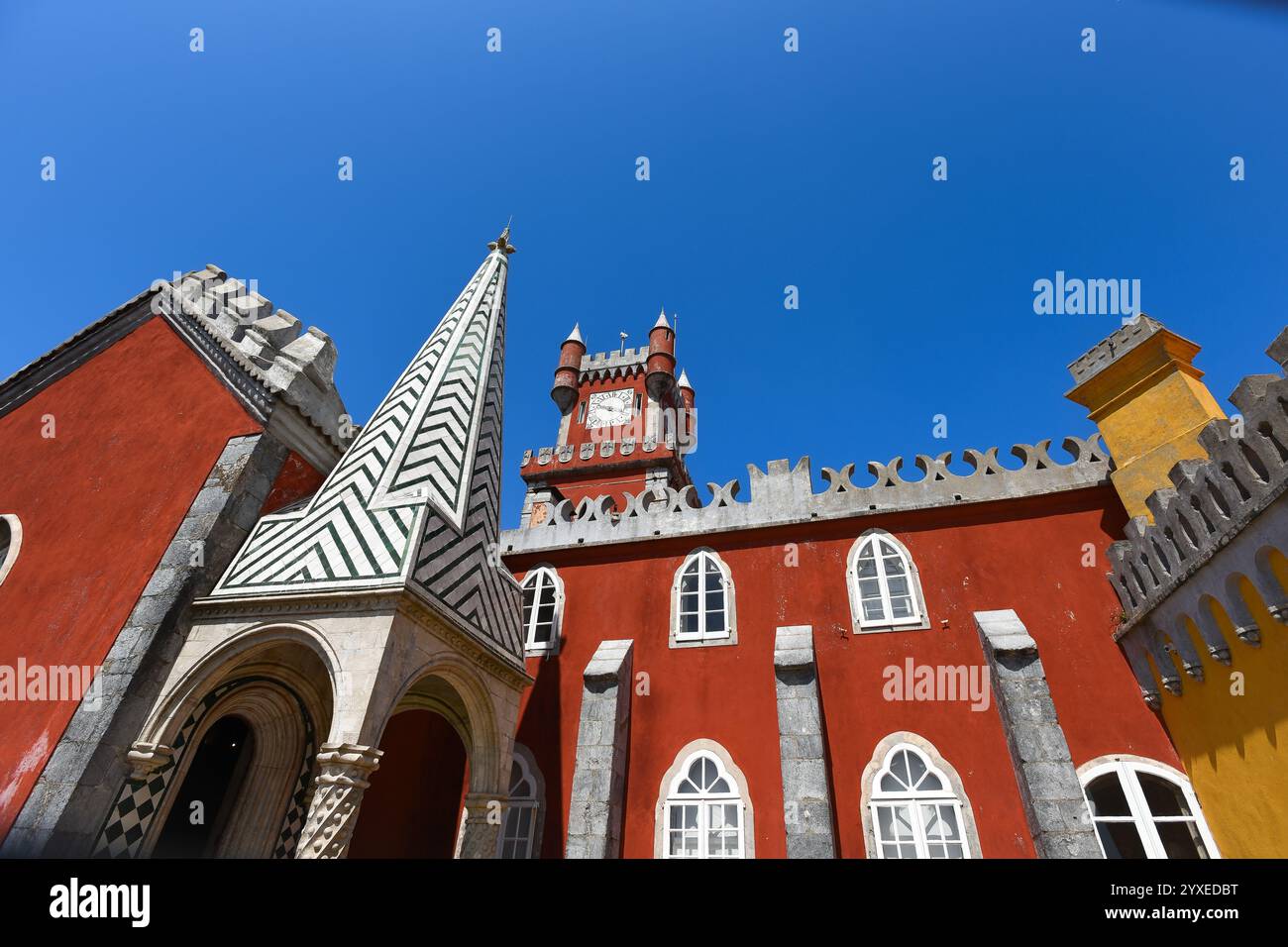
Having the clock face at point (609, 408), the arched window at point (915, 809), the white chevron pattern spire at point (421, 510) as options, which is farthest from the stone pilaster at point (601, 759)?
the clock face at point (609, 408)

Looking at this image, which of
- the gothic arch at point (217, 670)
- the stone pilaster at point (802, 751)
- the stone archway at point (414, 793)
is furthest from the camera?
the stone archway at point (414, 793)

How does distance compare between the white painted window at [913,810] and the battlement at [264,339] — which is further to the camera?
the white painted window at [913,810]

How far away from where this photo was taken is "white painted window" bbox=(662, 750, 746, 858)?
9547 mm

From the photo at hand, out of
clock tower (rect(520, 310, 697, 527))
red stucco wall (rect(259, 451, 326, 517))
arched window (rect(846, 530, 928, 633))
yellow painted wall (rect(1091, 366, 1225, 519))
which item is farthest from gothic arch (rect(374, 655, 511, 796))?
clock tower (rect(520, 310, 697, 527))

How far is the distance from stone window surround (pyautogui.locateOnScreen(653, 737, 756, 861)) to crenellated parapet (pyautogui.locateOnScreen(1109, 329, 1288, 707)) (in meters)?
6.14

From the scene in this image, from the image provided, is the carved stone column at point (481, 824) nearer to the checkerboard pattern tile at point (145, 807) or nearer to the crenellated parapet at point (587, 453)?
the checkerboard pattern tile at point (145, 807)

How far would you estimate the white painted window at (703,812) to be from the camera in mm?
9547

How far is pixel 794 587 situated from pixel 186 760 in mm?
9303

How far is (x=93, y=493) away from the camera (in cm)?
814

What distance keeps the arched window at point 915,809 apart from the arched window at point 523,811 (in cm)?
540

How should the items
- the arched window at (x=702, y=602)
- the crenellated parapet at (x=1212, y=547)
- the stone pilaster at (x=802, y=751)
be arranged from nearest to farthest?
1. the crenellated parapet at (x=1212, y=547)
2. the stone pilaster at (x=802, y=751)
3. the arched window at (x=702, y=602)

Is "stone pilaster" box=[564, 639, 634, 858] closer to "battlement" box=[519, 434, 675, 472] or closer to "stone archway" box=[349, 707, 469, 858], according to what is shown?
"stone archway" box=[349, 707, 469, 858]
